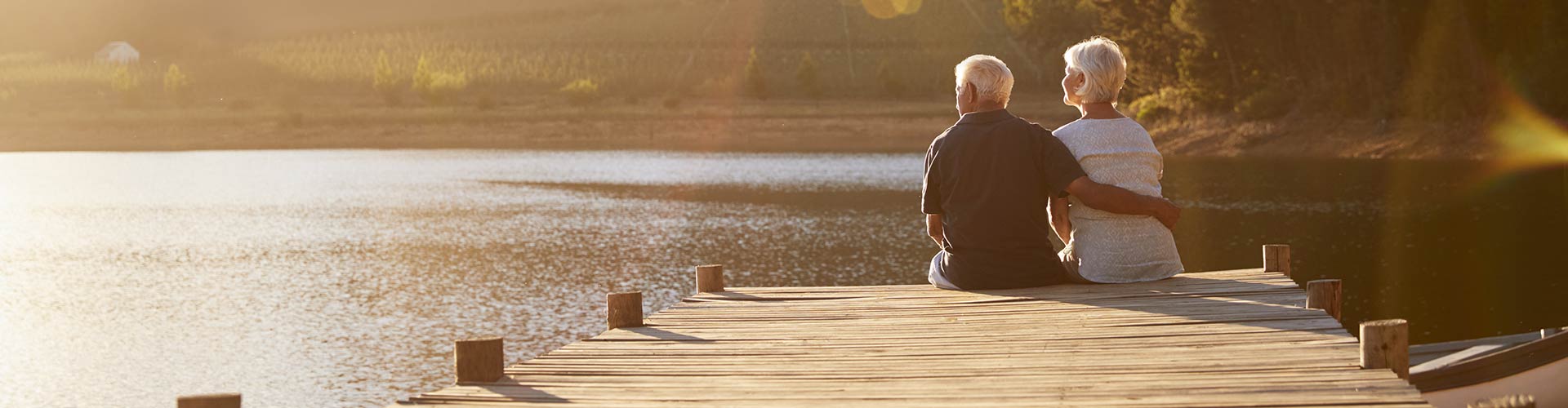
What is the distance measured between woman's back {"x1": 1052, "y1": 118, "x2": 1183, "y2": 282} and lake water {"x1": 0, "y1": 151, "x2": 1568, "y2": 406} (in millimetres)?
7978

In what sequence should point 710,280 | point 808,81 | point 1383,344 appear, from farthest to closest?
A: point 808,81 < point 710,280 < point 1383,344

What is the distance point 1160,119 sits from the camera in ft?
211

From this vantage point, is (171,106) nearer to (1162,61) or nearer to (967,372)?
(1162,61)

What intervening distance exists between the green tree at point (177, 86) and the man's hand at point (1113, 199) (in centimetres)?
10362

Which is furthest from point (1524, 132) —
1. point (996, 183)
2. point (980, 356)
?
point (980, 356)

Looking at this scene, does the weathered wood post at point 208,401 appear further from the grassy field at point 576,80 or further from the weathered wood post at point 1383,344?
the grassy field at point 576,80

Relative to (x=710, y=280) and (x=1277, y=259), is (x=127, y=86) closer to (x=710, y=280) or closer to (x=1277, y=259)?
(x=710, y=280)

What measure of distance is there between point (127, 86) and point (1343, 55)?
81292 millimetres

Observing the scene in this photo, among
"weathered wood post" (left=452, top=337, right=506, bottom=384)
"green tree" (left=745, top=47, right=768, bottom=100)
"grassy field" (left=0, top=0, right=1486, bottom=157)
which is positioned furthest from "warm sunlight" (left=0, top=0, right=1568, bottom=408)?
"grassy field" (left=0, top=0, right=1486, bottom=157)

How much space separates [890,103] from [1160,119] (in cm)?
2792

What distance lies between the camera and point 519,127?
3376 inches

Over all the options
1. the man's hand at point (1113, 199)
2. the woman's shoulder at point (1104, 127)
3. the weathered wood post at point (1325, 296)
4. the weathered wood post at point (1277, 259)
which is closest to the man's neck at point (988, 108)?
the woman's shoulder at point (1104, 127)

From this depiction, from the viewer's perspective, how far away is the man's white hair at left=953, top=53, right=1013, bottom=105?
7.53 metres

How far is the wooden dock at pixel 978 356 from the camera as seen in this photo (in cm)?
536
